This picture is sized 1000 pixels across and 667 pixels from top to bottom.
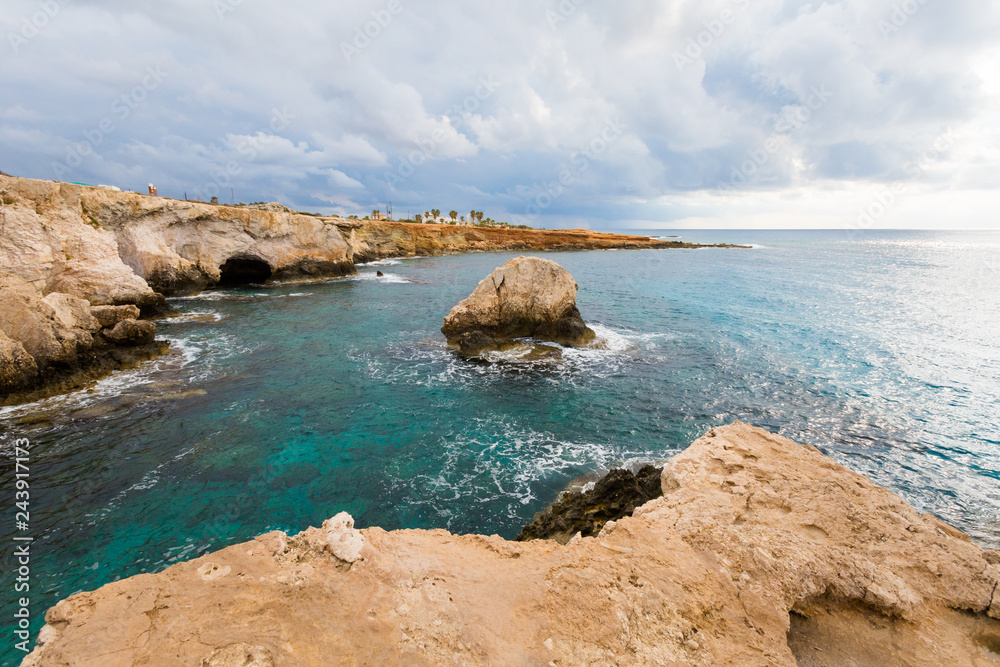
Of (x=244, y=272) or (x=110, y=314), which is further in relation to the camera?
(x=244, y=272)

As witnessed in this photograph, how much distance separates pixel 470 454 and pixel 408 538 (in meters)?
5.93

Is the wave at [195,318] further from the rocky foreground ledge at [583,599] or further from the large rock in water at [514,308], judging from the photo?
the rocky foreground ledge at [583,599]

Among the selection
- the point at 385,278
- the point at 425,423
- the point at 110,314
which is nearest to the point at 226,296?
the point at 385,278

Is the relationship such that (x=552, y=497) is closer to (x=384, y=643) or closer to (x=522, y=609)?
(x=522, y=609)

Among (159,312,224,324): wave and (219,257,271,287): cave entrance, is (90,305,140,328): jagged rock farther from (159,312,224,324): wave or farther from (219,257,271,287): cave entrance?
(219,257,271,287): cave entrance

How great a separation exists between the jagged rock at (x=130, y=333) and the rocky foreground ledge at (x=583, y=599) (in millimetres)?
17573

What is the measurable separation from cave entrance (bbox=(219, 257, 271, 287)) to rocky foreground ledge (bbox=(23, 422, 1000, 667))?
39.6m

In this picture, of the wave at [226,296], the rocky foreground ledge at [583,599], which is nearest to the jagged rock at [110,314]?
the wave at [226,296]

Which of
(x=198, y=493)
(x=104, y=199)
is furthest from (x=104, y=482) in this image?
(x=104, y=199)

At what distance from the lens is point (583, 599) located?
12.8 feet

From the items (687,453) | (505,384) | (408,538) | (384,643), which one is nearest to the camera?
(384,643)

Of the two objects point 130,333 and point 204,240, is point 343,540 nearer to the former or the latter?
point 130,333

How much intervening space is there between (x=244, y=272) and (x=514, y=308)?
33028 millimetres

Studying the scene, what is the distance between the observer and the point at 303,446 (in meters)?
10.8
